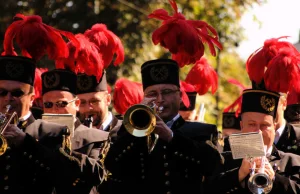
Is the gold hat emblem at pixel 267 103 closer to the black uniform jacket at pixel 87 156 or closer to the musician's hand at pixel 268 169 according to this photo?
the musician's hand at pixel 268 169

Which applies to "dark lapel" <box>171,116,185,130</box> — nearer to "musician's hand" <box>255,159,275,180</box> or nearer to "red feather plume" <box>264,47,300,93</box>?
"musician's hand" <box>255,159,275,180</box>

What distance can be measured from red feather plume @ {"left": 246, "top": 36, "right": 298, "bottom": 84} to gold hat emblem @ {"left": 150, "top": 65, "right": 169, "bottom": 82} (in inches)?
58.3

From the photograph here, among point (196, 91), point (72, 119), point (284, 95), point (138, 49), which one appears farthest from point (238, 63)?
point (72, 119)

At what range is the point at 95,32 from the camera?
36.1 feet

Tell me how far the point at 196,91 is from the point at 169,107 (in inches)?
150

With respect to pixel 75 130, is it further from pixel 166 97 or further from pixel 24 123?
pixel 166 97

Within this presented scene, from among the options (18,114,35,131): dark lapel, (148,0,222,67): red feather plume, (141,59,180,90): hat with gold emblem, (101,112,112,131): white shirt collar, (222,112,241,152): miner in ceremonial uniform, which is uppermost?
(148,0,222,67): red feather plume

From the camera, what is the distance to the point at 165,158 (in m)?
8.42

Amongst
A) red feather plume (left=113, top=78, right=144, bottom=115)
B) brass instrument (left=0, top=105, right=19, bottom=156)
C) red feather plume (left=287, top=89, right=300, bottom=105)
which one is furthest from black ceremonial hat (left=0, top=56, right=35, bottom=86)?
red feather plume (left=287, top=89, right=300, bottom=105)

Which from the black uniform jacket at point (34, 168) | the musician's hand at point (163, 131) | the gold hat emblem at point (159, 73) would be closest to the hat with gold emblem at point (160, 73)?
the gold hat emblem at point (159, 73)

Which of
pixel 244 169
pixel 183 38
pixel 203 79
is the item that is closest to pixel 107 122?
pixel 203 79

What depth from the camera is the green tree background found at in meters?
18.0

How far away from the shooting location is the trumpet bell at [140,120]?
8.06 m

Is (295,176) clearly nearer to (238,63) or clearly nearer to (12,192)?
(12,192)
